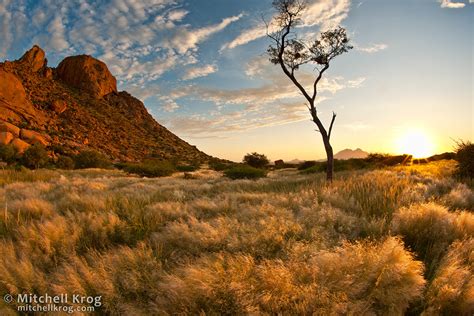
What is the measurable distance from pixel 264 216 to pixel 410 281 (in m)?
2.36

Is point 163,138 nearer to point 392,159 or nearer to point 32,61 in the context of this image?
point 32,61

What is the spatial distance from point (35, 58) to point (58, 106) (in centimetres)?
2521

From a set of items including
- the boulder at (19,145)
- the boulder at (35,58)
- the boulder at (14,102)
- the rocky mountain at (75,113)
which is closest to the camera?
the boulder at (19,145)

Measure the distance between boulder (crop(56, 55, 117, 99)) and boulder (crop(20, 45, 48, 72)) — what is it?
606 centimetres

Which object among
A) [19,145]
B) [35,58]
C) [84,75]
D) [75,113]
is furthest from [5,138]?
[84,75]

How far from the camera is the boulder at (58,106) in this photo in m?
55.0

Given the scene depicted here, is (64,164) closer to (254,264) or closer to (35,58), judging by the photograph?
(254,264)

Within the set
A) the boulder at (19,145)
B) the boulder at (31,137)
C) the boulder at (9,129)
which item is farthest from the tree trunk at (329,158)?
the boulder at (9,129)

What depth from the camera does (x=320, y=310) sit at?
91.6 inches

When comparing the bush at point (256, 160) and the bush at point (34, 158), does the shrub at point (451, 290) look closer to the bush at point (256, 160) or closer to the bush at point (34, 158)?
the bush at point (34, 158)

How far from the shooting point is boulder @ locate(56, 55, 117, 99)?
258 ft

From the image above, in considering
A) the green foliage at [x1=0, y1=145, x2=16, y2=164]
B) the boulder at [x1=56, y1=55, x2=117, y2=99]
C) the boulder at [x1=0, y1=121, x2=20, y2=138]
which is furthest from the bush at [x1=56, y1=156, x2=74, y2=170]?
the boulder at [x1=56, y1=55, x2=117, y2=99]

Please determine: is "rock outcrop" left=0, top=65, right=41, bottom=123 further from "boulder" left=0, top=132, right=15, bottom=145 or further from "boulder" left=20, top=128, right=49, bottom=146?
"boulder" left=0, top=132, right=15, bottom=145

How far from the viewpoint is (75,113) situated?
194 feet
